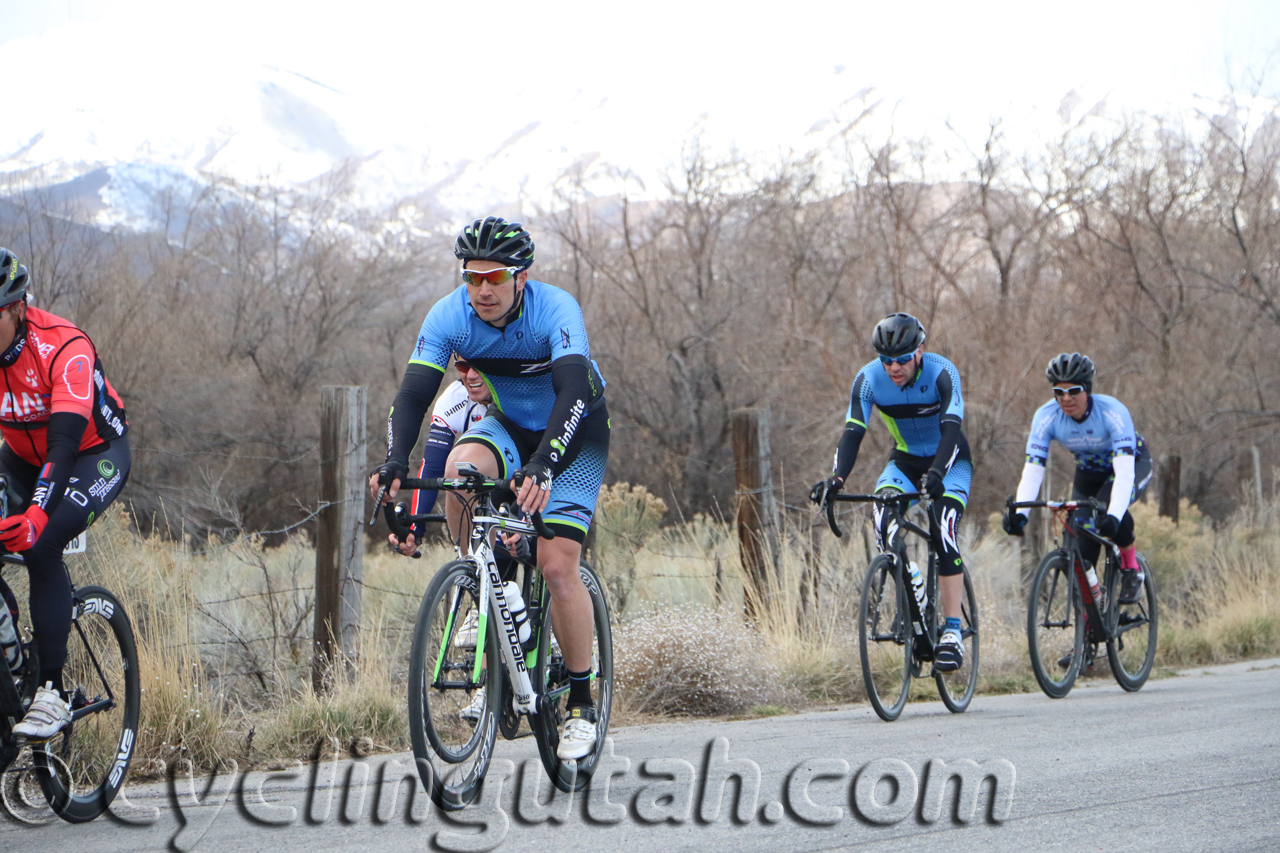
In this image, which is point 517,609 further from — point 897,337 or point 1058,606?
point 1058,606

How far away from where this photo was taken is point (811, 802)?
5.05 m

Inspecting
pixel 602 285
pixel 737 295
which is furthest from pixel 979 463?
pixel 602 285

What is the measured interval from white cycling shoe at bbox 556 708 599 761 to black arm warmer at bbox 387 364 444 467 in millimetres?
1317

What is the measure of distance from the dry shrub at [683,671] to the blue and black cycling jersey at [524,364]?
313cm

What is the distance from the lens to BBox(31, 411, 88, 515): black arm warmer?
4695 mm

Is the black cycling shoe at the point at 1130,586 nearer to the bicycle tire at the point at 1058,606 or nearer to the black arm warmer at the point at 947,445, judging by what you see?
the bicycle tire at the point at 1058,606

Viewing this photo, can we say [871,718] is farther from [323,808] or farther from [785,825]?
[323,808]

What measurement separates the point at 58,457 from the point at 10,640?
27.6 inches


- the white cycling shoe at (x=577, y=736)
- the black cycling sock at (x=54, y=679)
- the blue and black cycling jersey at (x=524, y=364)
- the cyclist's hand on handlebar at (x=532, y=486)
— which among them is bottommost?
the white cycling shoe at (x=577, y=736)

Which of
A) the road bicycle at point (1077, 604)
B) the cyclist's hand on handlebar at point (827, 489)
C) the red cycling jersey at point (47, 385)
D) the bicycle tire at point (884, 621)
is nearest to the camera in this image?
the red cycling jersey at point (47, 385)

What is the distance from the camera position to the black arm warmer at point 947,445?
8086 mm

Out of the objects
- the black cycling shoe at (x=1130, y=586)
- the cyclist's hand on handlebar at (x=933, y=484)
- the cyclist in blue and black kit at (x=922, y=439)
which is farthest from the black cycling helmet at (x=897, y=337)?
the black cycling shoe at (x=1130, y=586)

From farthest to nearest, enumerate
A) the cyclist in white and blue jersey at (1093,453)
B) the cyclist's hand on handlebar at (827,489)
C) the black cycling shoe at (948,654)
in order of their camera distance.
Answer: the cyclist in white and blue jersey at (1093,453), the black cycling shoe at (948,654), the cyclist's hand on handlebar at (827,489)

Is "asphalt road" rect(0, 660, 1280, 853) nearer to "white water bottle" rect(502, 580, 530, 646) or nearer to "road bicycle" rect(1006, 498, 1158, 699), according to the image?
"white water bottle" rect(502, 580, 530, 646)
